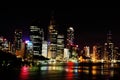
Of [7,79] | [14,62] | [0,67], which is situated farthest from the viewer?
[14,62]

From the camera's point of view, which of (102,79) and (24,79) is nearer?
(24,79)

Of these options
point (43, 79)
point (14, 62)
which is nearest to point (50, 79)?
point (43, 79)

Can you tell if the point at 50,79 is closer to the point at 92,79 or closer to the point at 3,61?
the point at 92,79

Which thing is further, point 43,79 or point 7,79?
point 43,79

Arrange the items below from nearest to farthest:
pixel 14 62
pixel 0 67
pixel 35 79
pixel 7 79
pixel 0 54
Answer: pixel 7 79, pixel 35 79, pixel 0 67, pixel 0 54, pixel 14 62

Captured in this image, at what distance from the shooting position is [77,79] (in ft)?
293

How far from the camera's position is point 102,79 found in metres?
88.7

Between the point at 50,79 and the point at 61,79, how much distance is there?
264cm

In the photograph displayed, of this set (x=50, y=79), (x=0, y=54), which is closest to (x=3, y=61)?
(x=0, y=54)

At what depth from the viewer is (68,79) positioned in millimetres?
88188

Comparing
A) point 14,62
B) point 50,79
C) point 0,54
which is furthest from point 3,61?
point 50,79

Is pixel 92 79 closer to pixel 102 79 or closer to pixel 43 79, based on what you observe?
pixel 102 79

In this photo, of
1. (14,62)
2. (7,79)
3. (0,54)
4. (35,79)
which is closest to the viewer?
(7,79)

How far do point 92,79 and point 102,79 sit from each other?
9.34 feet
